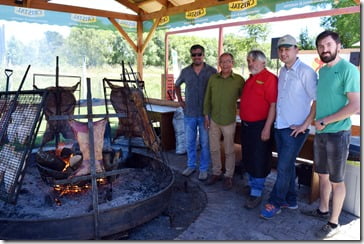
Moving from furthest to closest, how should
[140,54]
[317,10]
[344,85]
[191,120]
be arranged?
1. [140,54]
2. [317,10]
3. [191,120]
4. [344,85]

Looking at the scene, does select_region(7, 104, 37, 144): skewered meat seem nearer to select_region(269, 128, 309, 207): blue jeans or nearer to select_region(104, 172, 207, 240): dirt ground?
select_region(104, 172, 207, 240): dirt ground

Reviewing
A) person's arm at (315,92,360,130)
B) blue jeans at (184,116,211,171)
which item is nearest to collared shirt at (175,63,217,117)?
blue jeans at (184,116,211,171)

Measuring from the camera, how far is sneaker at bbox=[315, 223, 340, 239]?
2889mm

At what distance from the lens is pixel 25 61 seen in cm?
1733

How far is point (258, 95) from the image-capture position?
3297 mm

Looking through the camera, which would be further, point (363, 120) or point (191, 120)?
point (191, 120)

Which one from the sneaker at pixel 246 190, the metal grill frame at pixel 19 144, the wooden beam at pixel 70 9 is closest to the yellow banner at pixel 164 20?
the wooden beam at pixel 70 9

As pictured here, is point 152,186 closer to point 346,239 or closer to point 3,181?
point 3,181

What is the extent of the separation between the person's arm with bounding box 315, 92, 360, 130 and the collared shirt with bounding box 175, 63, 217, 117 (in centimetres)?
187

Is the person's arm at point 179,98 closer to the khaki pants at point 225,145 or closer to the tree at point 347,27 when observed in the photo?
the khaki pants at point 225,145

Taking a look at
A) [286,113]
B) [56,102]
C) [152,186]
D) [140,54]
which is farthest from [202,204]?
[140,54]

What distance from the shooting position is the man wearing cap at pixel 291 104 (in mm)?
2910

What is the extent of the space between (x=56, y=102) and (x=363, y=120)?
358cm

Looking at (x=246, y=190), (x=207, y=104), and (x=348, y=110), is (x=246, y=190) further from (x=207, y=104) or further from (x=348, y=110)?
(x=348, y=110)
